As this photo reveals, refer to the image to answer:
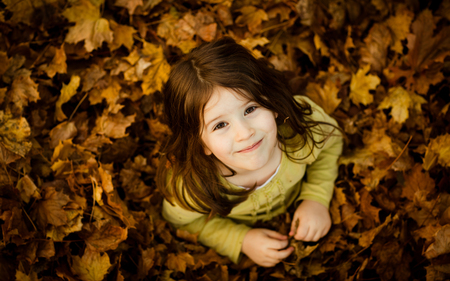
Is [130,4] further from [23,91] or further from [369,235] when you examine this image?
[369,235]

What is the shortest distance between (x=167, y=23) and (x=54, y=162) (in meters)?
1.07

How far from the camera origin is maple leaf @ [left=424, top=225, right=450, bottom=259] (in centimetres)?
150

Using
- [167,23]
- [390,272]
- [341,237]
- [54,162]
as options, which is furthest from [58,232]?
[390,272]

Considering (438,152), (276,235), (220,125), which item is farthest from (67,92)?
(438,152)

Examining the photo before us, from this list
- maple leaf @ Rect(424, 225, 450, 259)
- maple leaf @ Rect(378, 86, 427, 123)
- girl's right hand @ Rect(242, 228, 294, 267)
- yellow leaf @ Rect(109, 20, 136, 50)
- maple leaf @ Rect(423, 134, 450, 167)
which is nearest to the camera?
maple leaf @ Rect(424, 225, 450, 259)

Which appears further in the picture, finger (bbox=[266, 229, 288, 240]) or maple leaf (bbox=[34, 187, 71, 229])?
finger (bbox=[266, 229, 288, 240])

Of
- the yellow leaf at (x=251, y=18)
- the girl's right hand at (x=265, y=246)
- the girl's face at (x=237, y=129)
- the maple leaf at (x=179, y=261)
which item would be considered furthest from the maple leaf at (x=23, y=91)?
the girl's right hand at (x=265, y=246)

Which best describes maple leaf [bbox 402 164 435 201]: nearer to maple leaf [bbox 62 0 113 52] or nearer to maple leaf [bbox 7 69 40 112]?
maple leaf [bbox 62 0 113 52]

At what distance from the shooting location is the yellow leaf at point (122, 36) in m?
2.04

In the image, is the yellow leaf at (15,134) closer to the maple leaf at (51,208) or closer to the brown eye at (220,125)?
the maple leaf at (51,208)

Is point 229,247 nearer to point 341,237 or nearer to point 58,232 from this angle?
point 341,237

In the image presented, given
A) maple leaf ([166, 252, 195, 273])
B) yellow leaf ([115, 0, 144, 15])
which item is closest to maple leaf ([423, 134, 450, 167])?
maple leaf ([166, 252, 195, 273])

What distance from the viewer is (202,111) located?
133 centimetres

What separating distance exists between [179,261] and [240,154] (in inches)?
32.9
